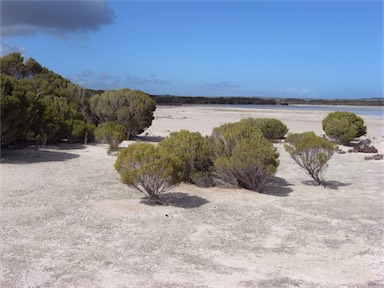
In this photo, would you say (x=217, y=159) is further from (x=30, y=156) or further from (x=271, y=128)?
(x=271, y=128)

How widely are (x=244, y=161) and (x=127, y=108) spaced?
42.6ft

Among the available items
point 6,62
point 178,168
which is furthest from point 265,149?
point 6,62

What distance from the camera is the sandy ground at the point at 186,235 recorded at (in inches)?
180

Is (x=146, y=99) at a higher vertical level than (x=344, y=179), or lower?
higher

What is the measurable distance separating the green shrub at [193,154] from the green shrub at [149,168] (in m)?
1.70

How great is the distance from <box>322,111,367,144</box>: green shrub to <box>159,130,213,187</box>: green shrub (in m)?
12.8

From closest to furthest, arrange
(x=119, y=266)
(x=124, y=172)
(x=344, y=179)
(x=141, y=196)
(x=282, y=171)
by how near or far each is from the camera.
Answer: (x=119, y=266)
(x=124, y=172)
(x=141, y=196)
(x=344, y=179)
(x=282, y=171)

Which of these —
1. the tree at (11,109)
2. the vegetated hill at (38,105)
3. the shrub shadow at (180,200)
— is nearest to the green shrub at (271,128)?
the vegetated hill at (38,105)

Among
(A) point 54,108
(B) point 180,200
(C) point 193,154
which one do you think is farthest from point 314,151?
(A) point 54,108

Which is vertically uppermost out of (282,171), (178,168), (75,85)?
(75,85)

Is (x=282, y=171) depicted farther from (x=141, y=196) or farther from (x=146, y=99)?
(x=146, y=99)

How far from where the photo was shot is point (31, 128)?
14.9 m

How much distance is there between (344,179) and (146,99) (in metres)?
12.9

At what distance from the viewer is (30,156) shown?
492 inches
